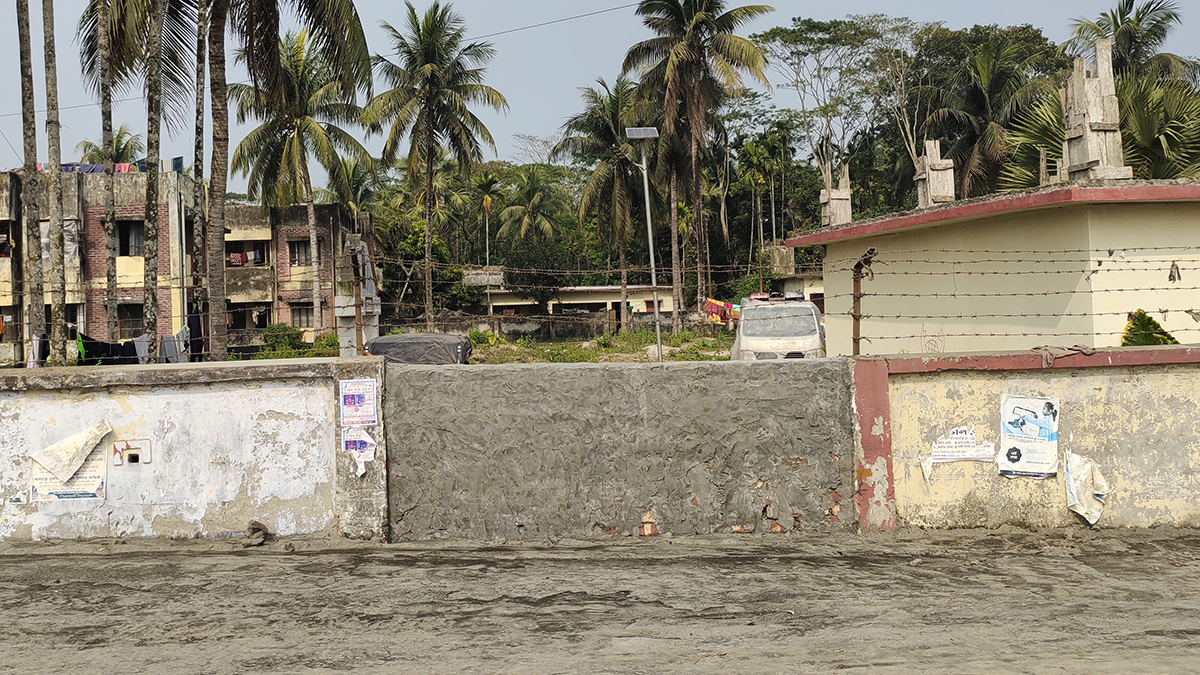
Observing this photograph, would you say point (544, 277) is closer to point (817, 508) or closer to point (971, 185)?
point (971, 185)

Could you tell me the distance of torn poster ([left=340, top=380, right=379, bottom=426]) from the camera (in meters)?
6.99

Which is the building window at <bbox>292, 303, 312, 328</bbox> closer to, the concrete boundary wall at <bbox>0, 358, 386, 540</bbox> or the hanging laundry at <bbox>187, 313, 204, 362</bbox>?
the hanging laundry at <bbox>187, 313, 204, 362</bbox>

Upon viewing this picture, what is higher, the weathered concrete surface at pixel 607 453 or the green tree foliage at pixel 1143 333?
the green tree foliage at pixel 1143 333

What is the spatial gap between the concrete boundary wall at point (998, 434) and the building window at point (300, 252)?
112 ft

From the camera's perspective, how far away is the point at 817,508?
707 centimetres

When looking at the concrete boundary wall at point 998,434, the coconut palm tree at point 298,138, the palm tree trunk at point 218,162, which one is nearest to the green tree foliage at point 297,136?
the coconut palm tree at point 298,138

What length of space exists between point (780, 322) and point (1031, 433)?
29.2 feet

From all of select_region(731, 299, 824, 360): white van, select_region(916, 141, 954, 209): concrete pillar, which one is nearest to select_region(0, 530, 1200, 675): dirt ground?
select_region(916, 141, 954, 209): concrete pillar

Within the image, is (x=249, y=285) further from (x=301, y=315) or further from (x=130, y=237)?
(x=130, y=237)

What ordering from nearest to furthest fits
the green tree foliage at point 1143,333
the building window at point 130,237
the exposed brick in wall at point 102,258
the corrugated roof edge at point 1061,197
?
the green tree foliage at point 1143,333, the corrugated roof edge at point 1061,197, the exposed brick in wall at point 102,258, the building window at point 130,237

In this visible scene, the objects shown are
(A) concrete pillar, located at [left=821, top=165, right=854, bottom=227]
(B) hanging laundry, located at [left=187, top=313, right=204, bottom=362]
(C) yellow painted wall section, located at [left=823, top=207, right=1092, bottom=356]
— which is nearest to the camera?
(C) yellow painted wall section, located at [left=823, top=207, right=1092, bottom=356]

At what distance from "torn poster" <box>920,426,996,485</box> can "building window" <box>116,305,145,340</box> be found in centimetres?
2895

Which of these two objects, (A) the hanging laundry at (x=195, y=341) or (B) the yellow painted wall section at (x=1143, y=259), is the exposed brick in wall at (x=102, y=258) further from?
(B) the yellow painted wall section at (x=1143, y=259)

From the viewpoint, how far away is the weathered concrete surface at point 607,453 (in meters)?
7.03
